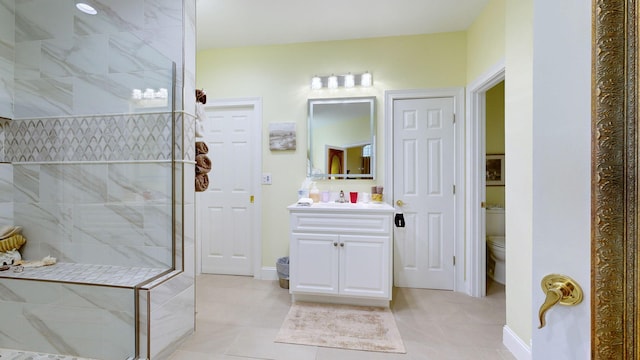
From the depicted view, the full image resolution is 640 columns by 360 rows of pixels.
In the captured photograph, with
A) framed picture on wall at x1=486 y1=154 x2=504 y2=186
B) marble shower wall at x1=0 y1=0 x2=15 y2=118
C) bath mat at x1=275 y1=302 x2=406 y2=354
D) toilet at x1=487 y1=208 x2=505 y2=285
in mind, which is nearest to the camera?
bath mat at x1=275 y1=302 x2=406 y2=354

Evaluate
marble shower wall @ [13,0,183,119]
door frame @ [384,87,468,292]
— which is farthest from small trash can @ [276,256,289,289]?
marble shower wall @ [13,0,183,119]

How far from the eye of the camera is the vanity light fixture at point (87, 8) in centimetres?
187

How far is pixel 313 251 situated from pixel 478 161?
1.72 metres

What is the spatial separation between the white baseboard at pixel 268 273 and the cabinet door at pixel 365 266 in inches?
36.8

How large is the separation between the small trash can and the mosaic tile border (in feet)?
4.97

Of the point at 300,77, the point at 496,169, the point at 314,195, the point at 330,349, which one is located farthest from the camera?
the point at 496,169

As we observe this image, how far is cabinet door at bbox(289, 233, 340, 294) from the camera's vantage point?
2252 mm

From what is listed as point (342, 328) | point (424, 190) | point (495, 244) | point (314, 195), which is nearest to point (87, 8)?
point (314, 195)

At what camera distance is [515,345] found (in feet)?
5.48

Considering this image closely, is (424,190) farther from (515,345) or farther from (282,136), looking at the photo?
(282,136)

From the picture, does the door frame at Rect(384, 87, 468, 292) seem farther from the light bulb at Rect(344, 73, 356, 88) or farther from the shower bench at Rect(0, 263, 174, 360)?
the shower bench at Rect(0, 263, 174, 360)

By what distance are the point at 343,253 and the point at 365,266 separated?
0.21 metres

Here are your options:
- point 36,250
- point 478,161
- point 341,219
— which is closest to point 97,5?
point 36,250

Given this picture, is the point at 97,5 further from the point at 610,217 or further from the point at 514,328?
the point at 514,328
